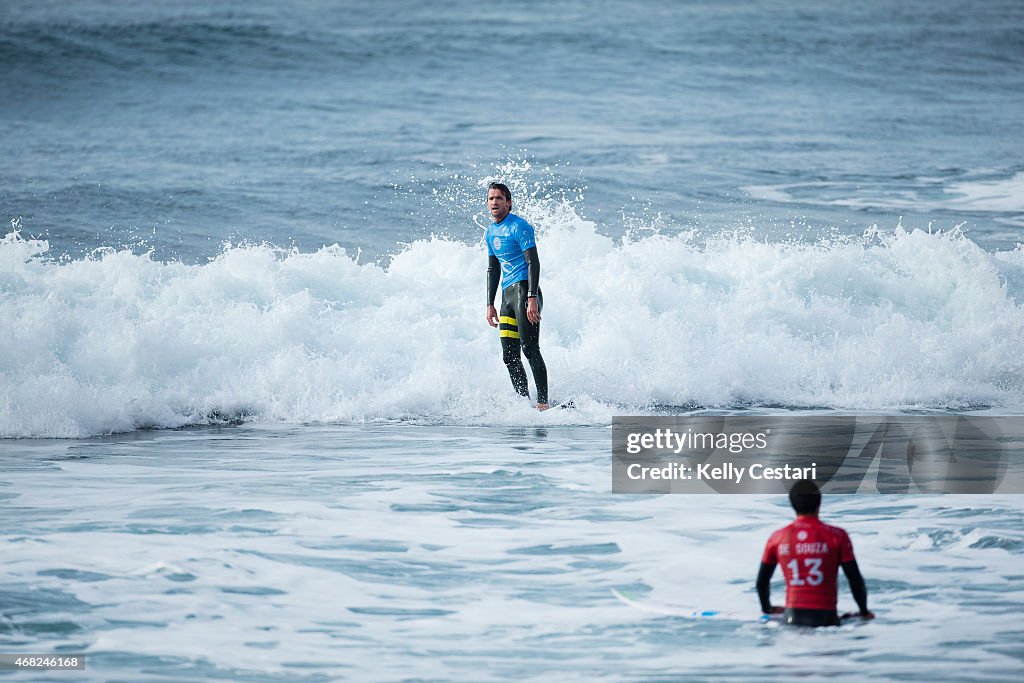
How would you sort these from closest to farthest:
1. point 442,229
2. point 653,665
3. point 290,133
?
point 653,665
point 442,229
point 290,133

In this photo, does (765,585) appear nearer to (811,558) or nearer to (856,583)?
(811,558)

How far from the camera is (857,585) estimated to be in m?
4.95

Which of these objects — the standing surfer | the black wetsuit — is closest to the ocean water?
the black wetsuit

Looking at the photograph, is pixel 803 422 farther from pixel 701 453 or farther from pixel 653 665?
pixel 653 665

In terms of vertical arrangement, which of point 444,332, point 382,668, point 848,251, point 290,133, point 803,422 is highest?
point 290,133

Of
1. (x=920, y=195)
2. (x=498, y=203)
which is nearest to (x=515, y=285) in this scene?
(x=498, y=203)

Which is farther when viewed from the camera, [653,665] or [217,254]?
[217,254]

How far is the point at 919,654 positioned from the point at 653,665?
1.06 meters

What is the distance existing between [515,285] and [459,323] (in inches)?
114

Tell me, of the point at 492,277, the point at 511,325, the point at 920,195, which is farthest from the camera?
the point at 920,195

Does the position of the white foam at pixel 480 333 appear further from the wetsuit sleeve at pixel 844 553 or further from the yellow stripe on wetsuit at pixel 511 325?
the wetsuit sleeve at pixel 844 553

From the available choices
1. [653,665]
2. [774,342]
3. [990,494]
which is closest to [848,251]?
[774,342]

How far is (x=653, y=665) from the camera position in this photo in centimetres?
475

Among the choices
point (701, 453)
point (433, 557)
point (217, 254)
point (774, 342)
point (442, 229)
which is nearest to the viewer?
point (433, 557)
